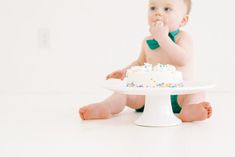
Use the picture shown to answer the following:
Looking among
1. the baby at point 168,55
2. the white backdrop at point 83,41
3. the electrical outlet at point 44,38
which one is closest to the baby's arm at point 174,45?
the baby at point 168,55

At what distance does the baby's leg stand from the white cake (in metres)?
0.08

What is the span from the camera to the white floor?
3.61ft

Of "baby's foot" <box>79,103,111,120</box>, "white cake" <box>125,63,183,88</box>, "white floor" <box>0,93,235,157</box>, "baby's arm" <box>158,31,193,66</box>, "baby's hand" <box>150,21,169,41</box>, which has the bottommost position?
"white floor" <box>0,93,235,157</box>

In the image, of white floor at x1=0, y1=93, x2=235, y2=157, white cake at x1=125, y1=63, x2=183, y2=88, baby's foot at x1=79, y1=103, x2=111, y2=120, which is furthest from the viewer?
baby's foot at x1=79, y1=103, x2=111, y2=120

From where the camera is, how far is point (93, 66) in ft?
8.04

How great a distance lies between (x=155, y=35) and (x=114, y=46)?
38.8 inches

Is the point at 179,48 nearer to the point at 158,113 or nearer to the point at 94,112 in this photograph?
the point at 158,113

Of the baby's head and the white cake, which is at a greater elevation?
the baby's head

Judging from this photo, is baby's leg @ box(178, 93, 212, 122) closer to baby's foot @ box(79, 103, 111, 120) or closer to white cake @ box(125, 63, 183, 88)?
white cake @ box(125, 63, 183, 88)

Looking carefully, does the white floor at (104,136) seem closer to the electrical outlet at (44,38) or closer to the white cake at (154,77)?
the white cake at (154,77)

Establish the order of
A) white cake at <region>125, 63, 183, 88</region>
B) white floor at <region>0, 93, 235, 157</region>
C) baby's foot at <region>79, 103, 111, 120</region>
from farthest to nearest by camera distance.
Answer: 1. baby's foot at <region>79, 103, 111, 120</region>
2. white cake at <region>125, 63, 183, 88</region>
3. white floor at <region>0, 93, 235, 157</region>

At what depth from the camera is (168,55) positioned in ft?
5.04

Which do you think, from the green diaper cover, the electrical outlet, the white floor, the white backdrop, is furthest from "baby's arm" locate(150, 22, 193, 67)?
the electrical outlet

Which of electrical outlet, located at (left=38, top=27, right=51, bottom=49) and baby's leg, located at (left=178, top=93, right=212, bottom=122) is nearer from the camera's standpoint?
baby's leg, located at (left=178, top=93, right=212, bottom=122)
